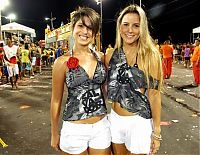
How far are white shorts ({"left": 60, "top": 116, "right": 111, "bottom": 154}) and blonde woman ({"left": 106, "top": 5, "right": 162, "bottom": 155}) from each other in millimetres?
115

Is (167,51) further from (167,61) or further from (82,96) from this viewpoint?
(82,96)

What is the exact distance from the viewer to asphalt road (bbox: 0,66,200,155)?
180 inches

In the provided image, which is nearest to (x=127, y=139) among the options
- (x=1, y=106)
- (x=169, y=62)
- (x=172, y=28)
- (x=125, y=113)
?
(x=125, y=113)

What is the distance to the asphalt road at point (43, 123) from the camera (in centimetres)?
457

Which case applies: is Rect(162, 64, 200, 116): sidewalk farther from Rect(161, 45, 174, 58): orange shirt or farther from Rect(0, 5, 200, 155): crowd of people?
Rect(0, 5, 200, 155): crowd of people

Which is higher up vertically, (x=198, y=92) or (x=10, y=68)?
(x=10, y=68)

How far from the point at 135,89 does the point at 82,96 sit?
0.45m

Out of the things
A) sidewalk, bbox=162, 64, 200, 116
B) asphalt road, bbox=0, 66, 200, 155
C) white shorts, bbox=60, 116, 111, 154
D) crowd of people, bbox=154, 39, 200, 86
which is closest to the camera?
white shorts, bbox=60, 116, 111, 154

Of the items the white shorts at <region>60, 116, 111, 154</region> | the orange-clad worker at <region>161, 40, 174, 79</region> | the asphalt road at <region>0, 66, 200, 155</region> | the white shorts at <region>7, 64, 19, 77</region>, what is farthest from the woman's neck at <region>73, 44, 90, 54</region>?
the orange-clad worker at <region>161, 40, 174, 79</region>

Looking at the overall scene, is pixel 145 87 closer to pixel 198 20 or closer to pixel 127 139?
pixel 127 139

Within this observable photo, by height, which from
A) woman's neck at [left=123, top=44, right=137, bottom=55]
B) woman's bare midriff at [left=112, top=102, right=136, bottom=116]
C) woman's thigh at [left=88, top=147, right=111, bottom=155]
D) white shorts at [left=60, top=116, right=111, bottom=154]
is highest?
woman's neck at [left=123, top=44, right=137, bottom=55]

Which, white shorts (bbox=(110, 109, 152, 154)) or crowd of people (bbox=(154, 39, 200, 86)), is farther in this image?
crowd of people (bbox=(154, 39, 200, 86))

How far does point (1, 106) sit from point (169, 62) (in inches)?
342

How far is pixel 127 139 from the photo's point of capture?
2.37m
